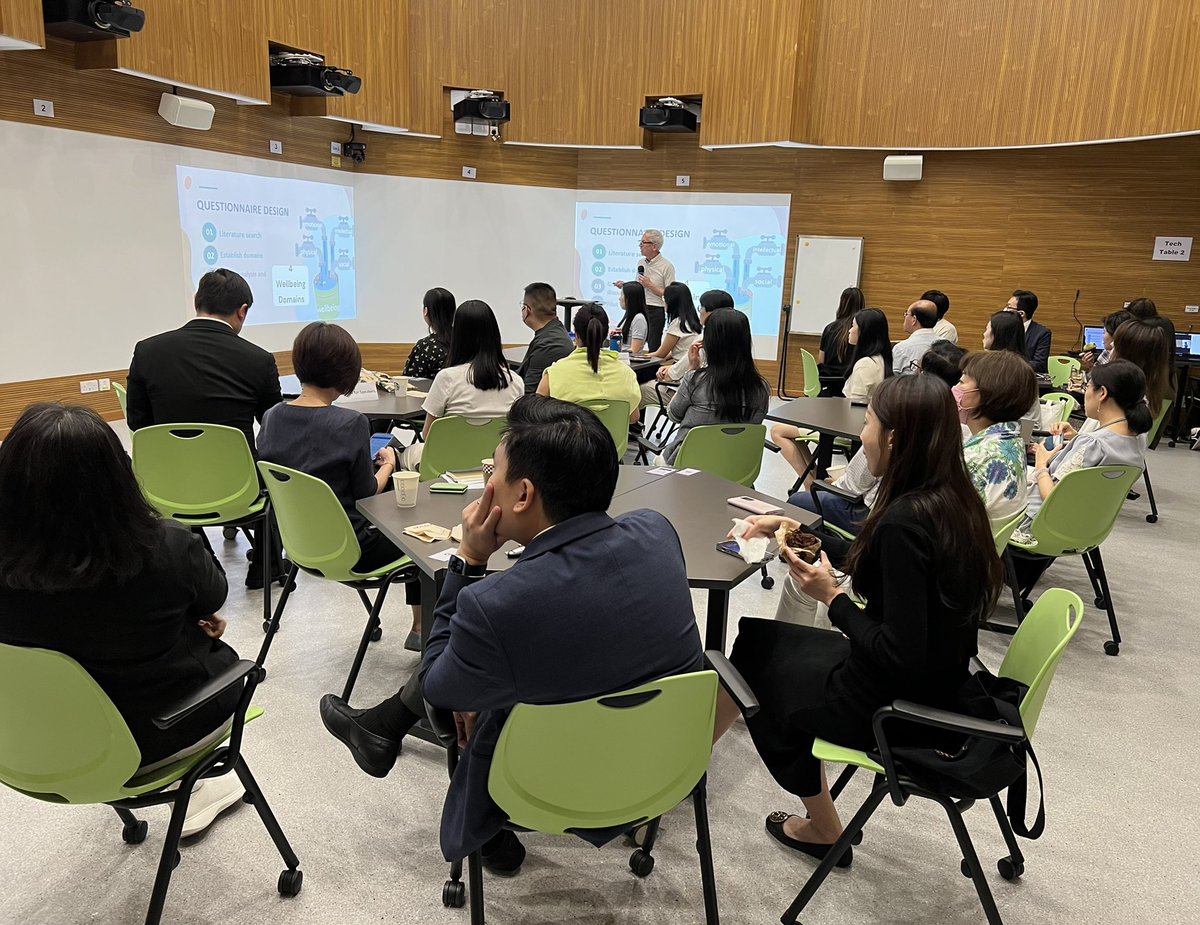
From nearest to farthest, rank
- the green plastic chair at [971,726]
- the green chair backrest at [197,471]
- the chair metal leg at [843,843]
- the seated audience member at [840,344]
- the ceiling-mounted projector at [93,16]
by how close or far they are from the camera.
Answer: the green plastic chair at [971,726] < the chair metal leg at [843,843] < the green chair backrest at [197,471] < the ceiling-mounted projector at [93,16] < the seated audience member at [840,344]

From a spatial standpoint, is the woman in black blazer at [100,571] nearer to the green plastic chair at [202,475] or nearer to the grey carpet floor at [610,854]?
the grey carpet floor at [610,854]

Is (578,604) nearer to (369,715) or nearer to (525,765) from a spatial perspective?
(525,765)

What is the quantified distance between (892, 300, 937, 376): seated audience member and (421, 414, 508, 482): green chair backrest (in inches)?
133

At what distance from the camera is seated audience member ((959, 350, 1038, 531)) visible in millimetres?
3207

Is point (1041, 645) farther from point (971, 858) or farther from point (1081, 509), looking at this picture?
point (1081, 509)

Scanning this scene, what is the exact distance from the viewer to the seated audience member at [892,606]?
1.93 metres

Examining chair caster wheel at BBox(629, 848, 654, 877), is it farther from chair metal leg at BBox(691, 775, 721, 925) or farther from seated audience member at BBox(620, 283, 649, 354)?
seated audience member at BBox(620, 283, 649, 354)

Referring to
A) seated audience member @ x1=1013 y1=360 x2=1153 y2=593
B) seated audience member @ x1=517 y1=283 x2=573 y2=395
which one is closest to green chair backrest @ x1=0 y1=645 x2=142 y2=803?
seated audience member @ x1=1013 y1=360 x2=1153 y2=593

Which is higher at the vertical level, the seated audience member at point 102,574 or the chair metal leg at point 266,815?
the seated audience member at point 102,574

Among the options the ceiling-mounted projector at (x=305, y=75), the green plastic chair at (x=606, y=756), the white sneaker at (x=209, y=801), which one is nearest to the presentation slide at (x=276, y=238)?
the ceiling-mounted projector at (x=305, y=75)

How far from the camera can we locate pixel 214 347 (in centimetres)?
378

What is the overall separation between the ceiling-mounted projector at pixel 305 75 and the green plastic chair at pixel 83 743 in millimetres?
7426

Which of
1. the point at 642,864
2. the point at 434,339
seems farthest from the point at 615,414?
the point at 642,864

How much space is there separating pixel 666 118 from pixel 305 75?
3.73m
